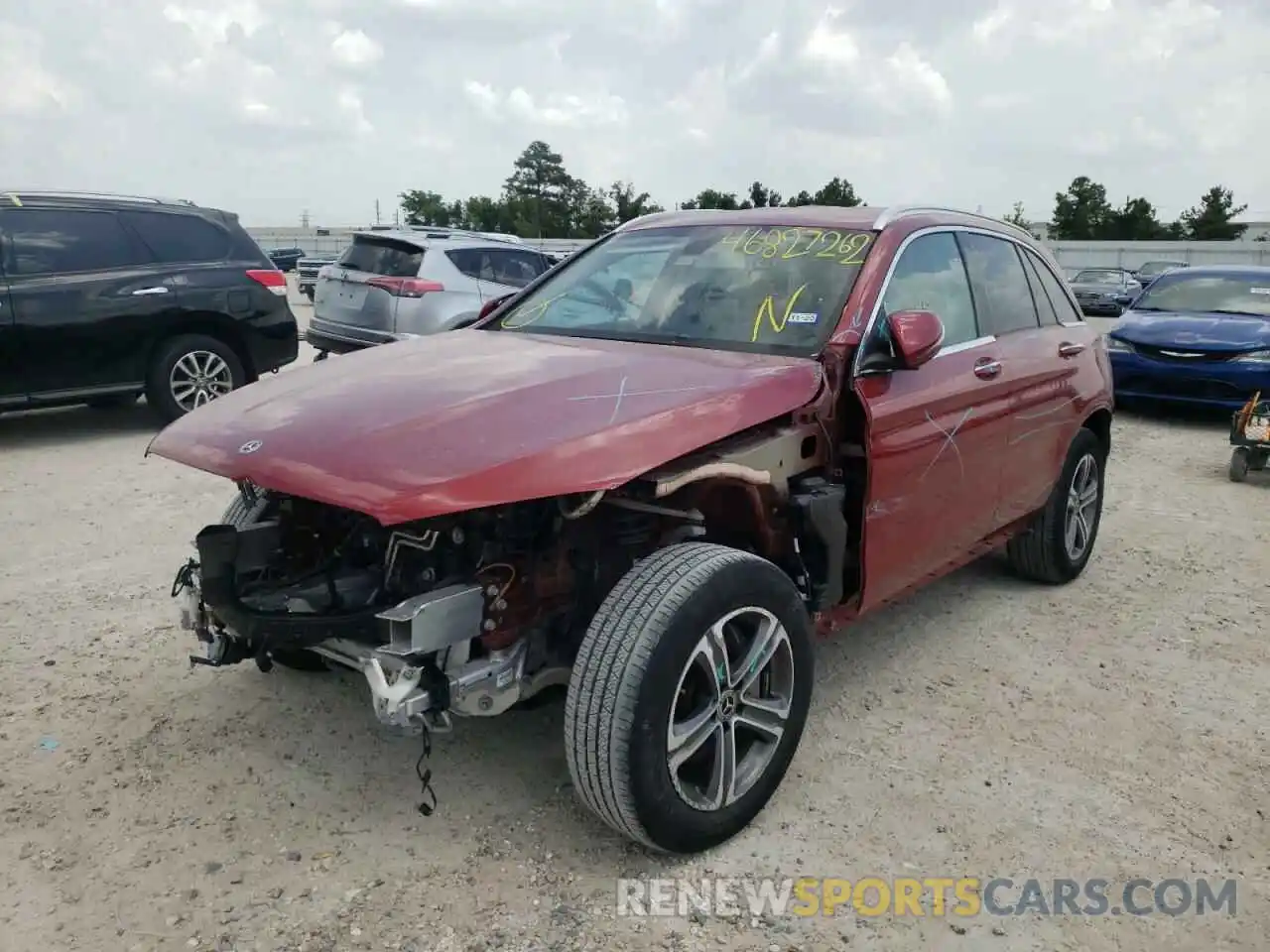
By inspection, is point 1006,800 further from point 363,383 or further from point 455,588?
point 363,383

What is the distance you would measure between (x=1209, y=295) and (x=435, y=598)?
10444mm

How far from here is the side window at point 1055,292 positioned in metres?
4.92

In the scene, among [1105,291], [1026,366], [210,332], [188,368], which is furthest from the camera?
[1105,291]

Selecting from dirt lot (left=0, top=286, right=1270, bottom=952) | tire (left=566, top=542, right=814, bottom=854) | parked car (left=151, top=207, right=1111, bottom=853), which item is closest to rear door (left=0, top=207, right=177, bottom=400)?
dirt lot (left=0, top=286, right=1270, bottom=952)

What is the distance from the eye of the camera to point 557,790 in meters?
3.12

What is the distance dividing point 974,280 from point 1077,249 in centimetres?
4733

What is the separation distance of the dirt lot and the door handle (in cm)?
117

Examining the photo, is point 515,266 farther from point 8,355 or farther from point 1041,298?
point 1041,298

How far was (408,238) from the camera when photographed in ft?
33.2

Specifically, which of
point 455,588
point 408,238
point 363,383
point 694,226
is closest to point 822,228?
point 694,226

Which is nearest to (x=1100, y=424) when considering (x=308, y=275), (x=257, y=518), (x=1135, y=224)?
(x=257, y=518)

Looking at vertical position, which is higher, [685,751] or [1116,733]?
[685,751]

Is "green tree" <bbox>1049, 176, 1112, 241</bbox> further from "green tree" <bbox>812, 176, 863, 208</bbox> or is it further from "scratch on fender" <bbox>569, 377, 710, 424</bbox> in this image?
"scratch on fender" <bbox>569, 377, 710, 424</bbox>

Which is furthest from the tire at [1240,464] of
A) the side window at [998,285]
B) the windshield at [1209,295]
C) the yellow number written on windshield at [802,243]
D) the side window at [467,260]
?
the side window at [467,260]
